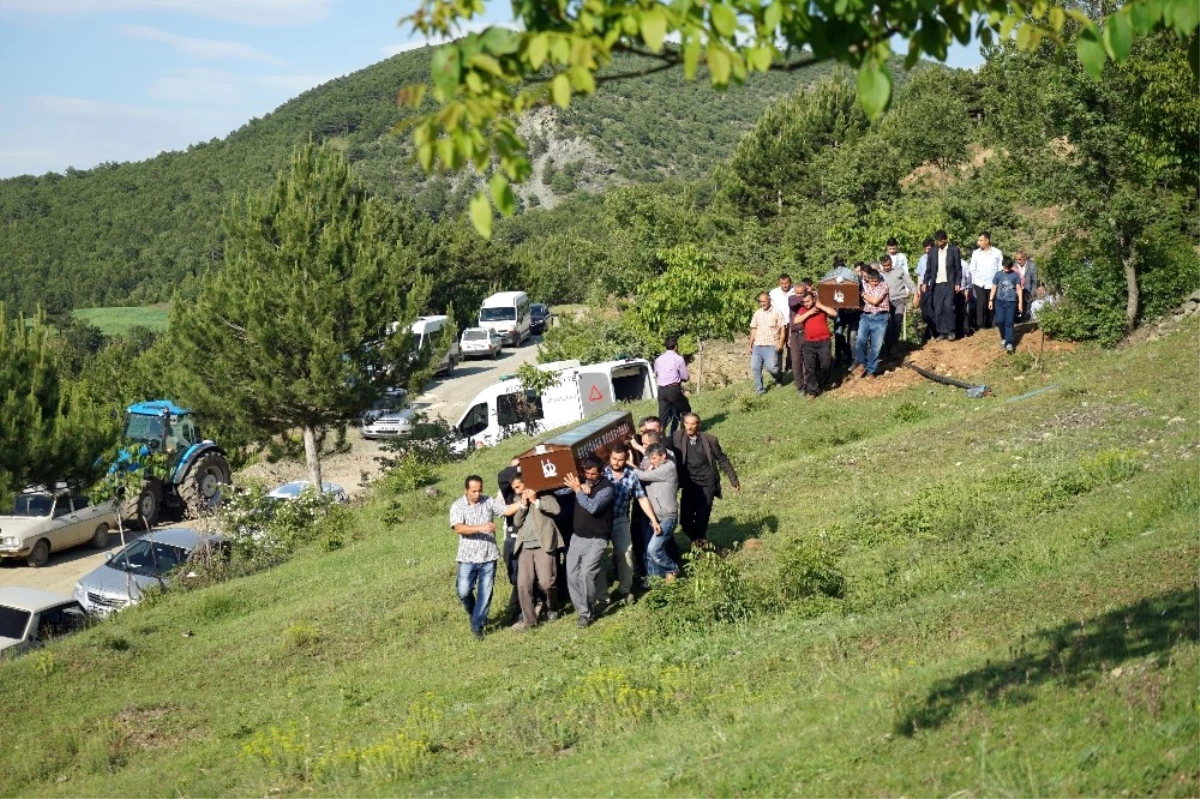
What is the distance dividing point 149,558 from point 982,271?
15.0 m

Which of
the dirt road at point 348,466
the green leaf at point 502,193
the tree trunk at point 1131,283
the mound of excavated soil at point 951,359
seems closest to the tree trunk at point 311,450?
the dirt road at point 348,466

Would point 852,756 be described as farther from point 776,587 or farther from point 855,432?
point 855,432

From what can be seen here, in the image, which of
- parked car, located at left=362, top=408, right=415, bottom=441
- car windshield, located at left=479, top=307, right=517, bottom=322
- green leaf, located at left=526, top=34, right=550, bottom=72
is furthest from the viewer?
car windshield, located at left=479, top=307, right=517, bottom=322

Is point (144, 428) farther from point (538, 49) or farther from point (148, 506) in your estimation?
point (538, 49)

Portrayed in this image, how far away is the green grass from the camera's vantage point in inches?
3819

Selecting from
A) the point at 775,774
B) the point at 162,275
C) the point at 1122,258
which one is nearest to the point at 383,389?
the point at 1122,258

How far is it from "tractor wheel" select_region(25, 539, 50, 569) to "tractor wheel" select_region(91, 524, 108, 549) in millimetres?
1563

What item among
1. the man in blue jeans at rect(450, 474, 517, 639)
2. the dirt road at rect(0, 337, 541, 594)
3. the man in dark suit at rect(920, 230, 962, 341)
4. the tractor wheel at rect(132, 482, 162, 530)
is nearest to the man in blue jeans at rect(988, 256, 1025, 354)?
the man in dark suit at rect(920, 230, 962, 341)

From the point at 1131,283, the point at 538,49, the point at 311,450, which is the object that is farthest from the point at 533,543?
the point at 311,450

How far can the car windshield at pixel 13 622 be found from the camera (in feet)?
60.7

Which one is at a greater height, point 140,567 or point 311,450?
point 311,450

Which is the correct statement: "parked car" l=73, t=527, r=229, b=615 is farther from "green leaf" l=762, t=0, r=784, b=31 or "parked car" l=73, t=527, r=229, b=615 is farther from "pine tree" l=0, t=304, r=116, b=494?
"green leaf" l=762, t=0, r=784, b=31

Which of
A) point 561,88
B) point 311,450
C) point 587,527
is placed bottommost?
point 311,450

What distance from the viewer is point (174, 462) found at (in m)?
34.9
